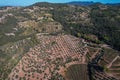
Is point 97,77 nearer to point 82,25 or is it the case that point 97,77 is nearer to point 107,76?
point 107,76


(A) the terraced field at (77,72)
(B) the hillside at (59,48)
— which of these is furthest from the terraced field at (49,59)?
(A) the terraced field at (77,72)

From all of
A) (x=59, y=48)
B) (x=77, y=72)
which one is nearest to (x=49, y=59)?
(x=59, y=48)

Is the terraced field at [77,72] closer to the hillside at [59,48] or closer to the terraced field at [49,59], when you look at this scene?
the hillside at [59,48]

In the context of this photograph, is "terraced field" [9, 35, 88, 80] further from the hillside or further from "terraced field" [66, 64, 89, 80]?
"terraced field" [66, 64, 89, 80]

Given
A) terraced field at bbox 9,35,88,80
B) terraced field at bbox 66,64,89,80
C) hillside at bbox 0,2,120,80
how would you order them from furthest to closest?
hillside at bbox 0,2,120,80 < terraced field at bbox 9,35,88,80 < terraced field at bbox 66,64,89,80

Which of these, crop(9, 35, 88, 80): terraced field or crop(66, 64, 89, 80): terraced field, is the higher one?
crop(9, 35, 88, 80): terraced field

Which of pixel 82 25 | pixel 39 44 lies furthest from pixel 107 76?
pixel 82 25

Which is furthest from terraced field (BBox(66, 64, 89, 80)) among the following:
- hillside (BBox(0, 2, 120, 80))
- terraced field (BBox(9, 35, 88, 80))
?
terraced field (BBox(9, 35, 88, 80))

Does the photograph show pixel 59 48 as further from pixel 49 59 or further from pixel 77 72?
pixel 77 72
